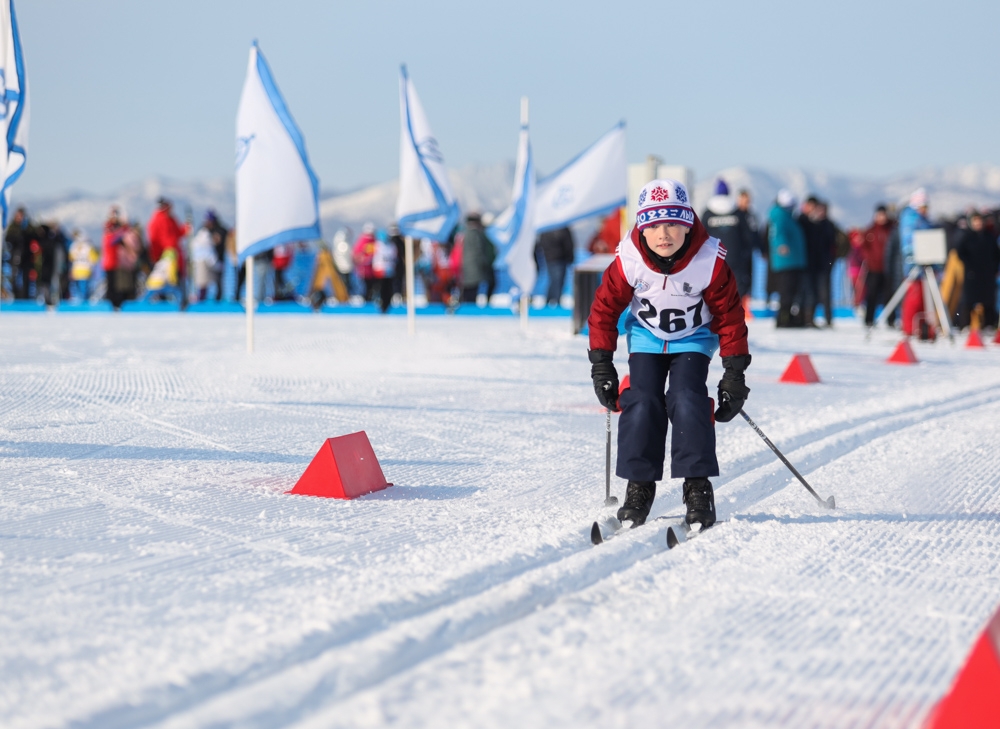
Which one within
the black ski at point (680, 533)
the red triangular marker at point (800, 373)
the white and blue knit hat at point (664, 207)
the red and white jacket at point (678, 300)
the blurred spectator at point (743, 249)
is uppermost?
the blurred spectator at point (743, 249)

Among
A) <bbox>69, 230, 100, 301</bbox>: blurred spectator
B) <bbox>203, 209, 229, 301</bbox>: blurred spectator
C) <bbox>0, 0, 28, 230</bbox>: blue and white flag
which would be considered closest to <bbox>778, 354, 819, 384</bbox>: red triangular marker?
<bbox>0, 0, 28, 230</bbox>: blue and white flag

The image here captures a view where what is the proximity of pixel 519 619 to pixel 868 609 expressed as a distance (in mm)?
901

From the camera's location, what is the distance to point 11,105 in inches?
219

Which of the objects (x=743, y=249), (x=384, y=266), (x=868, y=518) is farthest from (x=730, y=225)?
(x=384, y=266)

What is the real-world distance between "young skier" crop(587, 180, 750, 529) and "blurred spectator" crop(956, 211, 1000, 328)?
40.5 feet

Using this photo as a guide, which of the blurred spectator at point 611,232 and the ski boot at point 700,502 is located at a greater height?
the blurred spectator at point 611,232

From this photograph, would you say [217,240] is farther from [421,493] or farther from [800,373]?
[421,493]

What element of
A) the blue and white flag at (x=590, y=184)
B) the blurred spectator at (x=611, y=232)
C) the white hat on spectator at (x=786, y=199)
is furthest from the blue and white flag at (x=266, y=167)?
the white hat on spectator at (x=786, y=199)

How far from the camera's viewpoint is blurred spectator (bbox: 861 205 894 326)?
50.2 ft

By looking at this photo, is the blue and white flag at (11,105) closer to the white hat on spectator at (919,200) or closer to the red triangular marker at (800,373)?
the red triangular marker at (800,373)

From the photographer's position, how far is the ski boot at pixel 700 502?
363cm

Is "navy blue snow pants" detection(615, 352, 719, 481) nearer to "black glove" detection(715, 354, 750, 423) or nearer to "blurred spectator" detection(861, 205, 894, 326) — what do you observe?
"black glove" detection(715, 354, 750, 423)

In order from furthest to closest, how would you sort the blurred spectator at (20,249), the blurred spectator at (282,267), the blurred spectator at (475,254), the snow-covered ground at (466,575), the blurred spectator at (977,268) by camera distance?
the blurred spectator at (282,267) < the blurred spectator at (20,249) < the blurred spectator at (475,254) < the blurred spectator at (977,268) < the snow-covered ground at (466,575)

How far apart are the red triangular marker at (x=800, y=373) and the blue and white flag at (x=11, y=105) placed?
553 cm
